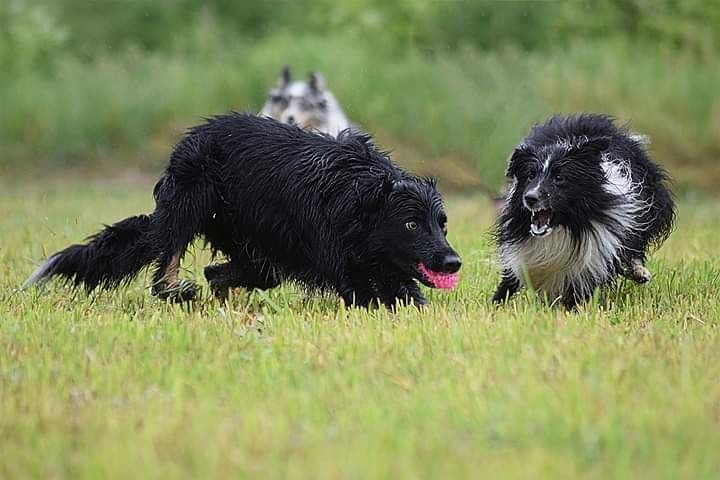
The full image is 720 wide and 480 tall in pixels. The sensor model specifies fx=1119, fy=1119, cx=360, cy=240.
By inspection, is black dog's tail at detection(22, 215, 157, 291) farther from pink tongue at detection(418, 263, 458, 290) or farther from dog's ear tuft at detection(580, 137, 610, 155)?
dog's ear tuft at detection(580, 137, 610, 155)

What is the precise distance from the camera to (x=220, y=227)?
719 cm

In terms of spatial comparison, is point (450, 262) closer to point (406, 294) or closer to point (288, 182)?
point (406, 294)

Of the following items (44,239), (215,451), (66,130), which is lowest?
(215,451)

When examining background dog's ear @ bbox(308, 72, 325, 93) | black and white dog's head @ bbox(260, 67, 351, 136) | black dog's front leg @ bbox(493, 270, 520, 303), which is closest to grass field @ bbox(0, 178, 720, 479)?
black dog's front leg @ bbox(493, 270, 520, 303)

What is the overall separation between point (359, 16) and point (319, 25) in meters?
2.49

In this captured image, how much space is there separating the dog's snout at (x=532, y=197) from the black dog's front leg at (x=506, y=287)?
678 mm

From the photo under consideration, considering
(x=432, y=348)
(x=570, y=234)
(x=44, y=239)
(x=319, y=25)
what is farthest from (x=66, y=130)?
(x=432, y=348)

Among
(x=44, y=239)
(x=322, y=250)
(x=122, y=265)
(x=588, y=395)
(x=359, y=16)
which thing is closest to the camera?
(x=588, y=395)

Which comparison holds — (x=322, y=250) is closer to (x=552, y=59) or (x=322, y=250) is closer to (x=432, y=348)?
(x=432, y=348)

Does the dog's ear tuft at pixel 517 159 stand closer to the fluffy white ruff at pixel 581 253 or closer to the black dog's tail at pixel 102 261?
the fluffy white ruff at pixel 581 253

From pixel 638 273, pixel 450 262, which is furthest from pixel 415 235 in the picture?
pixel 638 273

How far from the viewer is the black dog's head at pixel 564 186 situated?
6742mm

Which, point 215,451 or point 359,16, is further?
point 359,16

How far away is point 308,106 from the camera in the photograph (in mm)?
14922
